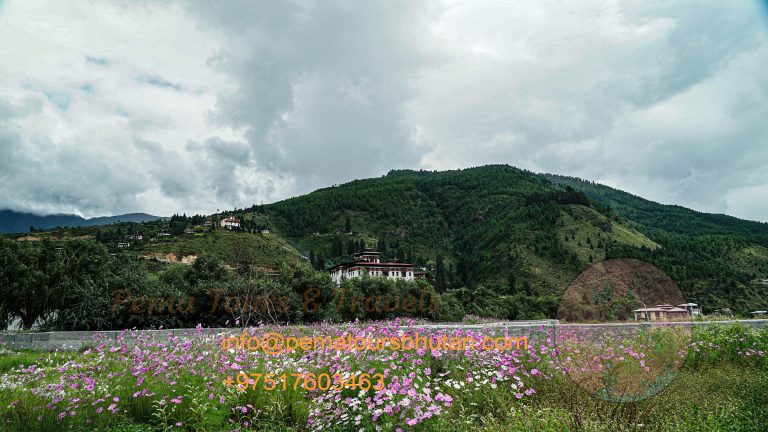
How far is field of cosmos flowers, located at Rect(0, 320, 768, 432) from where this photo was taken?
4.85 meters

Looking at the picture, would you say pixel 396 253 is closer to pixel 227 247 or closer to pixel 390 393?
pixel 227 247

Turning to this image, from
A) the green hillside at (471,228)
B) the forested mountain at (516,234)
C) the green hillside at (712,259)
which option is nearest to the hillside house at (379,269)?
the forested mountain at (516,234)

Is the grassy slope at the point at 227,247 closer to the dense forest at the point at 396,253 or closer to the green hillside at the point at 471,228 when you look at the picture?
the dense forest at the point at 396,253

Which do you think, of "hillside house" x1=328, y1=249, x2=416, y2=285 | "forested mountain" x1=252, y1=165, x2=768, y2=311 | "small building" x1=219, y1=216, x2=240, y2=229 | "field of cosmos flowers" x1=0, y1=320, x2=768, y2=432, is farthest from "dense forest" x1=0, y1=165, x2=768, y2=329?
"field of cosmos flowers" x1=0, y1=320, x2=768, y2=432

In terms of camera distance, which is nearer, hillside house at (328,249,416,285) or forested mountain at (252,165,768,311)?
forested mountain at (252,165,768,311)

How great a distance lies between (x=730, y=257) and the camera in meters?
101

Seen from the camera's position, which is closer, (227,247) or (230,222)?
(227,247)

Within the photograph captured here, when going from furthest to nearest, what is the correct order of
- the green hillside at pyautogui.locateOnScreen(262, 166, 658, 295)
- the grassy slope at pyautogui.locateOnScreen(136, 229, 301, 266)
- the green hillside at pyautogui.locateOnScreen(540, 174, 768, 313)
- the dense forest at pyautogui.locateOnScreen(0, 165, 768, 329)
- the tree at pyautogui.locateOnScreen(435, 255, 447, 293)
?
the green hillside at pyautogui.locateOnScreen(262, 166, 658, 295) < the tree at pyautogui.locateOnScreen(435, 255, 447, 293) < the grassy slope at pyautogui.locateOnScreen(136, 229, 301, 266) < the green hillside at pyautogui.locateOnScreen(540, 174, 768, 313) < the dense forest at pyautogui.locateOnScreen(0, 165, 768, 329)

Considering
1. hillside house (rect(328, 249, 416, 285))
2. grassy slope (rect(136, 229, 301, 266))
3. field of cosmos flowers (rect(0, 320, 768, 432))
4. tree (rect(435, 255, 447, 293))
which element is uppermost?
grassy slope (rect(136, 229, 301, 266))

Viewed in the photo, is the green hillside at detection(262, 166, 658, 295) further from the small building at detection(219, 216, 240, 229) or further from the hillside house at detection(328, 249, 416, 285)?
the small building at detection(219, 216, 240, 229)

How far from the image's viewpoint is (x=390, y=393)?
15.6ft

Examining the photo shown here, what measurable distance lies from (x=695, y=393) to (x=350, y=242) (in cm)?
11800

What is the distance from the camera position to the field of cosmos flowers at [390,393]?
4848 millimetres

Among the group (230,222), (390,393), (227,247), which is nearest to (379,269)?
(227,247)
